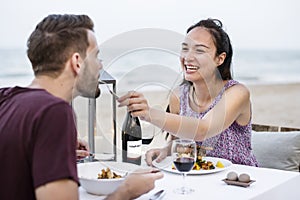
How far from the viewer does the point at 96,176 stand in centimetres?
171

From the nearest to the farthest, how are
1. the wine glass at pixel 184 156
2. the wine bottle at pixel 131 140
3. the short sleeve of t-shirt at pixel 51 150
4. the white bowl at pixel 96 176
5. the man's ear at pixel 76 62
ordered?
the short sleeve of t-shirt at pixel 51 150 → the man's ear at pixel 76 62 → the white bowl at pixel 96 176 → the wine glass at pixel 184 156 → the wine bottle at pixel 131 140

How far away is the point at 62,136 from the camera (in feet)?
3.67

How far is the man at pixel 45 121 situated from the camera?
3.64ft

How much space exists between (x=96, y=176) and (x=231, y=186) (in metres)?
0.46

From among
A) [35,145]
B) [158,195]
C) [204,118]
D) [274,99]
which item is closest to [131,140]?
[204,118]

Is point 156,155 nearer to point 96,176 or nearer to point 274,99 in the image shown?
point 96,176

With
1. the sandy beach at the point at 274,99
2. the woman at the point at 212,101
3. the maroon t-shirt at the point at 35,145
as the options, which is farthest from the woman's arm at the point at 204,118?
the sandy beach at the point at 274,99

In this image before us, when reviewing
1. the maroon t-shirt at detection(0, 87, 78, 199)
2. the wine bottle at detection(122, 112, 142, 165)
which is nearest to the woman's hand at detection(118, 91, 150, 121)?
the wine bottle at detection(122, 112, 142, 165)

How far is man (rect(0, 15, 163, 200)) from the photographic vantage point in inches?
43.6

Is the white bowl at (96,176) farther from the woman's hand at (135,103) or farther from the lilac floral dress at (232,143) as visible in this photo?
the lilac floral dress at (232,143)

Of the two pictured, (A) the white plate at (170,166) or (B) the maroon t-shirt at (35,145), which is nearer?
(B) the maroon t-shirt at (35,145)

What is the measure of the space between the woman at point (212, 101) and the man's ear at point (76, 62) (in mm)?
738

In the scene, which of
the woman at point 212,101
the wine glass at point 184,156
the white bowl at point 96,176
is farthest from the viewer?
the woman at point 212,101

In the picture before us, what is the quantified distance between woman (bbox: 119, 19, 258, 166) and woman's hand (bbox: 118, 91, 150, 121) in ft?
0.70
